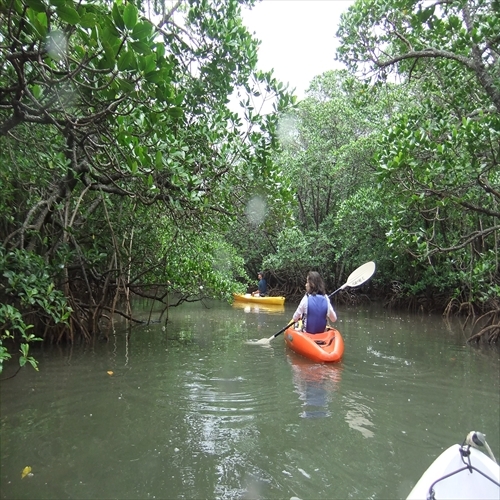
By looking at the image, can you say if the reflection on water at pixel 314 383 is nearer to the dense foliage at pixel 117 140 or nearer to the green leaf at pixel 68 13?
the dense foliage at pixel 117 140

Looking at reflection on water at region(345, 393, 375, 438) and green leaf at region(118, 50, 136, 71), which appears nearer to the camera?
green leaf at region(118, 50, 136, 71)

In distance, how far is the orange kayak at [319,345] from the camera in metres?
5.68

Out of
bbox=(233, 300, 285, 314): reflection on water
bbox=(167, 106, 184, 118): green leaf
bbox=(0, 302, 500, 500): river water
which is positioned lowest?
bbox=(0, 302, 500, 500): river water

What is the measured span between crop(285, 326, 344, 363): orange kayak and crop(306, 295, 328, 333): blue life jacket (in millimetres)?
132

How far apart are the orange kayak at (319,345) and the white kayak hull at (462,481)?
139 inches

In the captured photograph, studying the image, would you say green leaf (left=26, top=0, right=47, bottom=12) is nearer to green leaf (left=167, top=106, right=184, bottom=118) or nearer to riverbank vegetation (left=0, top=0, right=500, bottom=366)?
riverbank vegetation (left=0, top=0, right=500, bottom=366)

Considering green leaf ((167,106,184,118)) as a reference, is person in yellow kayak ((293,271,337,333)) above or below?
below

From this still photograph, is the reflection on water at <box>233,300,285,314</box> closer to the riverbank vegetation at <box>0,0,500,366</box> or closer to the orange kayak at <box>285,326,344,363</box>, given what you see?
the riverbank vegetation at <box>0,0,500,366</box>

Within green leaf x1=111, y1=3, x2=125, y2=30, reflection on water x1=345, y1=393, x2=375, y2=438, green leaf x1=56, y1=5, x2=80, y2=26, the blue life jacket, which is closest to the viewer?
green leaf x1=56, y1=5, x2=80, y2=26

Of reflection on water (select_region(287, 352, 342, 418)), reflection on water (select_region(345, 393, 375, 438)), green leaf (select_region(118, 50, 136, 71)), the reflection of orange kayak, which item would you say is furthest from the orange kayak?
the reflection of orange kayak

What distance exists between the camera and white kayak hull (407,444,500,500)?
2033 millimetres

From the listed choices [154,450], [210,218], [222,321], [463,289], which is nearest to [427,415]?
[154,450]

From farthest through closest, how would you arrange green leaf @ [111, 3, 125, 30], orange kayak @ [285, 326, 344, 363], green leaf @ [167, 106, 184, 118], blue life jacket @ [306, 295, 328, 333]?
blue life jacket @ [306, 295, 328, 333] < orange kayak @ [285, 326, 344, 363] < green leaf @ [167, 106, 184, 118] < green leaf @ [111, 3, 125, 30]

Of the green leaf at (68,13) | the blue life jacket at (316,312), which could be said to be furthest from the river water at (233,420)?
the green leaf at (68,13)
